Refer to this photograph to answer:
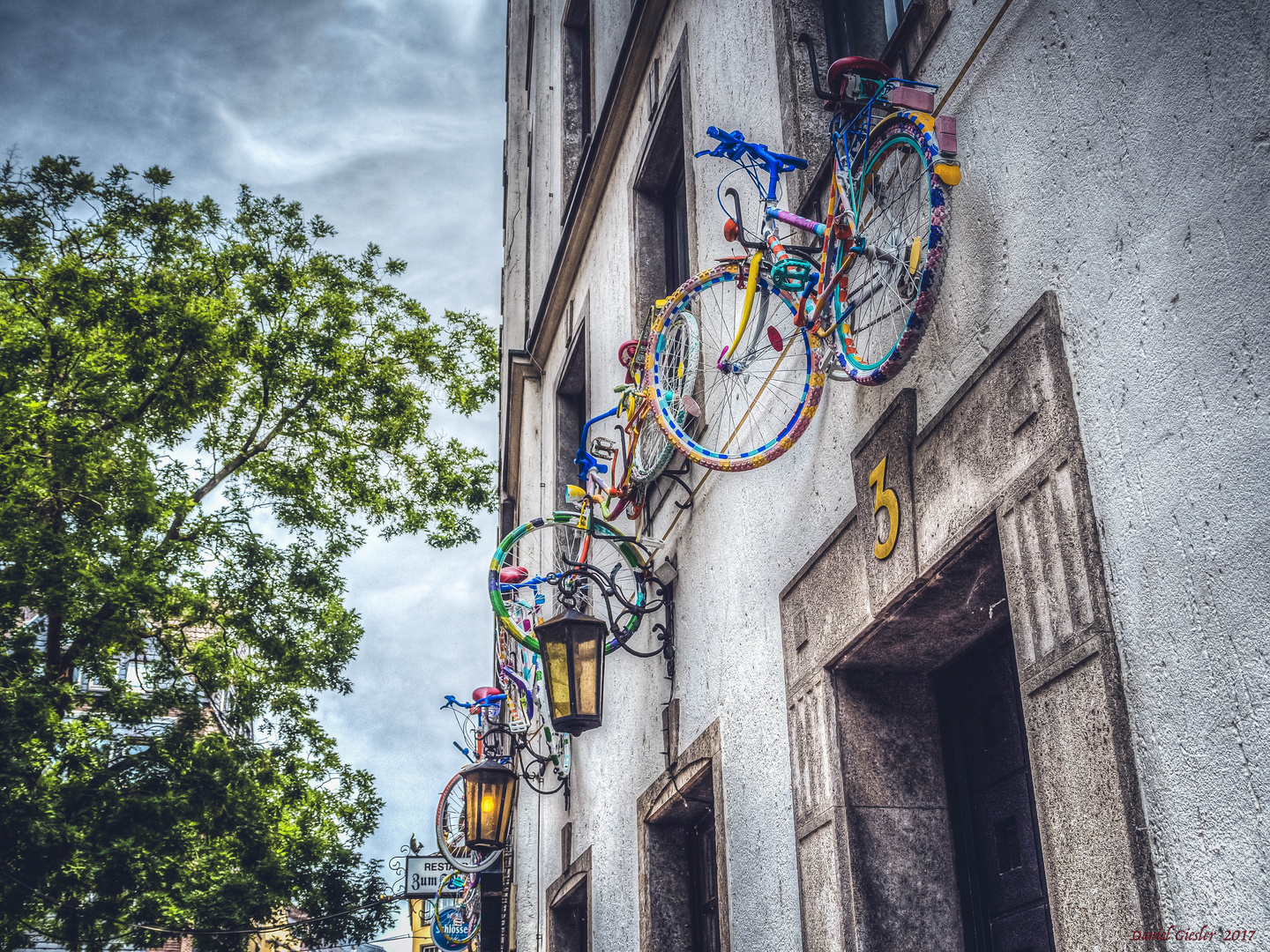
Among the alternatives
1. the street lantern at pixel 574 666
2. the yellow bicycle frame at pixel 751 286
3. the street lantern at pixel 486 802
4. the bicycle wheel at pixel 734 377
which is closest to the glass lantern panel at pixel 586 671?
the street lantern at pixel 574 666

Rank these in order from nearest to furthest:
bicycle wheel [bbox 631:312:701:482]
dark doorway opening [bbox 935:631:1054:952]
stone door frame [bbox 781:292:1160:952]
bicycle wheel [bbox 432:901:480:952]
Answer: stone door frame [bbox 781:292:1160:952], dark doorway opening [bbox 935:631:1054:952], bicycle wheel [bbox 631:312:701:482], bicycle wheel [bbox 432:901:480:952]

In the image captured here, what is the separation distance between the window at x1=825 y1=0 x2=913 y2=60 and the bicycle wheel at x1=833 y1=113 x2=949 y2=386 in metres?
1.10

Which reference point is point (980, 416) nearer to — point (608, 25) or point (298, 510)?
point (608, 25)

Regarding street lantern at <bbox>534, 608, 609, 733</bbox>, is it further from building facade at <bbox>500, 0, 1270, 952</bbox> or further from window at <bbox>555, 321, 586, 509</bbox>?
window at <bbox>555, 321, 586, 509</bbox>

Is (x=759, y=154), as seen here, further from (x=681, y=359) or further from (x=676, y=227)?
(x=676, y=227)

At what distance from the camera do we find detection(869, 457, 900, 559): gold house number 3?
12.0ft

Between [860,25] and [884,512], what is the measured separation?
2410 millimetres

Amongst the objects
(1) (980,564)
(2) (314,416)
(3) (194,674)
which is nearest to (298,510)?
(2) (314,416)

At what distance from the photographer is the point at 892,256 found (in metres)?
3.82

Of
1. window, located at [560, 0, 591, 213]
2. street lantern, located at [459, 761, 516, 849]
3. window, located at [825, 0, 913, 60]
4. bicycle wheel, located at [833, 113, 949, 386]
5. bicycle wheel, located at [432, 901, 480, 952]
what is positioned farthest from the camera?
bicycle wheel, located at [432, 901, 480, 952]

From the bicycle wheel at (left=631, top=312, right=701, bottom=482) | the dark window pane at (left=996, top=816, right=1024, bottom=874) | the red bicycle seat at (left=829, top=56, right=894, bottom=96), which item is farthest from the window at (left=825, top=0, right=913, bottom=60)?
the dark window pane at (left=996, top=816, right=1024, bottom=874)

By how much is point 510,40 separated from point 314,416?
714 centimetres

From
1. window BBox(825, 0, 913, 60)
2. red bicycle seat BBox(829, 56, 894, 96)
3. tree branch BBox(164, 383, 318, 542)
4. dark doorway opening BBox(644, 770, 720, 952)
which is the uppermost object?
tree branch BBox(164, 383, 318, 542)

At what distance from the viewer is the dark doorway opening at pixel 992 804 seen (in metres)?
3.52
